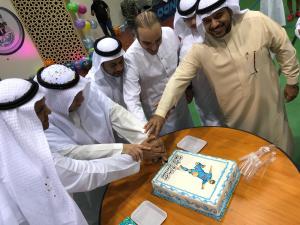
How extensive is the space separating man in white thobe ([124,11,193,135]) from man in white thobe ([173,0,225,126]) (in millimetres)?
120

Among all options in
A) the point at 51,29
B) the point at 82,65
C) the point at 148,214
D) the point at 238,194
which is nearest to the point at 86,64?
the point at 82,65

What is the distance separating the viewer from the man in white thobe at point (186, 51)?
249cm

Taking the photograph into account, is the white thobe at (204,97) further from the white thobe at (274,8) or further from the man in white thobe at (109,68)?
the white thobe at (274,8)

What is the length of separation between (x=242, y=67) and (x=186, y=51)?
2.20ft

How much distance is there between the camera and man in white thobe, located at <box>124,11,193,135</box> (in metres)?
2.41

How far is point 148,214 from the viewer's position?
175 centimetres

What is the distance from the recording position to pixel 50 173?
152 centimetres

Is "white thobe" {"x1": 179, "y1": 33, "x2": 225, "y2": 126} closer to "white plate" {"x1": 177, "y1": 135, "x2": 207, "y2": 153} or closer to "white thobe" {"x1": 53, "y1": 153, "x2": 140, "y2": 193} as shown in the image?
"white plate" {"x1": 177, "y1": 135, "x2": 207, "y2": 153}

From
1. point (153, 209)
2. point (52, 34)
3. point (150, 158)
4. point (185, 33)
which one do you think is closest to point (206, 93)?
point (185, 33)

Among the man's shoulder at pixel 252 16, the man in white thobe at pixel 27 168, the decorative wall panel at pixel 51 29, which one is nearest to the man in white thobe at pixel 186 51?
the man's shoulder at pixel 252 16

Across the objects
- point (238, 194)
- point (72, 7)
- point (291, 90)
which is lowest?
point (238, 194)

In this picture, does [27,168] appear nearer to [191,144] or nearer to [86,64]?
[191,144]

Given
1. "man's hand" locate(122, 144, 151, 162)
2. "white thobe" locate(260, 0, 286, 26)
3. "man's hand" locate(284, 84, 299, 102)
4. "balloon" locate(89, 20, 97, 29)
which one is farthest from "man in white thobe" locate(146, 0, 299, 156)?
"balloon" locate(89, 20, 97, 29)

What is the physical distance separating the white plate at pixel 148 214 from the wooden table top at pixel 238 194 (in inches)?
1.3
